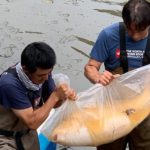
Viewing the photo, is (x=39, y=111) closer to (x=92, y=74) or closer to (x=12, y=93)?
(x=12, y=93)

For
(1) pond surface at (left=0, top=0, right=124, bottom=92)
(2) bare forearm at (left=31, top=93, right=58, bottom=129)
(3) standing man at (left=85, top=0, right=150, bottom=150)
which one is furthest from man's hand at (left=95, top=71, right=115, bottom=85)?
(1) pond surface at (left=0, top=0, right=124, bottom=92)

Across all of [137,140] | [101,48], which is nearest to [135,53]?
[101,48]

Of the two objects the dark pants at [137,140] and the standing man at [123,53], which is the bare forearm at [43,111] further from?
the dark pants at [137,140]

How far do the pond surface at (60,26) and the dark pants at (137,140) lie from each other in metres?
2.64

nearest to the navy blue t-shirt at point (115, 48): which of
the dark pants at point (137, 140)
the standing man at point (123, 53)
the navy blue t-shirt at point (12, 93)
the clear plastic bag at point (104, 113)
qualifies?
the standing man at point (123, 53)

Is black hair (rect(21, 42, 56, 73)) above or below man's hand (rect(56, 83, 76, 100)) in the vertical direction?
above

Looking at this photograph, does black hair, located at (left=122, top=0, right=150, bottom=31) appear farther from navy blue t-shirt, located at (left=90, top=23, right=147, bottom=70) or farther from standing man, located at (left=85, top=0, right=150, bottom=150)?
navy blue t-shirt, located at (left=90, top=23, right=147, bottom=70)

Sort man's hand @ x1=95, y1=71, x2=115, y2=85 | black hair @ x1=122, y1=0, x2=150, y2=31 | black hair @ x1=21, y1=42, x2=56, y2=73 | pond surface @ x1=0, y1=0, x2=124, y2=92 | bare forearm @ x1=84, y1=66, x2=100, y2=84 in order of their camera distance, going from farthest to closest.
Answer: pond surface @ x1=0, y1=0, x2=124, y2=92
bare forearm @ x1=84, y1=66, x2=100, y2=84
man's hand @ x1=95, y1=71, x2=115, y2=85
black hair @ x1=122, y1=0, x2=150, y2=31
black hair @ x1=21, y1=42, x2=56, y2=73

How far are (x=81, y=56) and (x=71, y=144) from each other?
162 inches

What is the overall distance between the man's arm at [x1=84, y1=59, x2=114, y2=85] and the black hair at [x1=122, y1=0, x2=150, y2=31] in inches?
15.4

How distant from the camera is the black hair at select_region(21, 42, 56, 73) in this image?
2.87m

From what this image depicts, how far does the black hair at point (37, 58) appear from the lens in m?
2.87

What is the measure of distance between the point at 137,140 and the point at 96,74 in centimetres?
66

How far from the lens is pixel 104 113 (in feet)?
10.8
